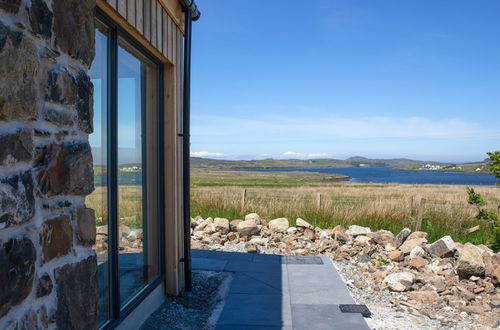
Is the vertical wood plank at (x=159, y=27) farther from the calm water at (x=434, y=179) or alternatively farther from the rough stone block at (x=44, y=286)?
the calm water at (x=434, y=179)

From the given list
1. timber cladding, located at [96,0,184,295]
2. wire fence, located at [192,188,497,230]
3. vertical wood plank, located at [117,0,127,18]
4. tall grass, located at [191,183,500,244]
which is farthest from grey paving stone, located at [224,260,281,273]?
wire fence, located at [192,188,497,230]

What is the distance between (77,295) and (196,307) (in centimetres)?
287

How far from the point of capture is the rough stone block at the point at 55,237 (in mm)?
1456

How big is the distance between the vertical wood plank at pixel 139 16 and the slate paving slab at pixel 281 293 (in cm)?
262

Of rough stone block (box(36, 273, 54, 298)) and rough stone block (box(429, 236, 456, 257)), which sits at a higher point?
rough stone block (box(36, 273, 54, 298))

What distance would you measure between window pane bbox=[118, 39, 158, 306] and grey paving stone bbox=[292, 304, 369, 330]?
146 cm

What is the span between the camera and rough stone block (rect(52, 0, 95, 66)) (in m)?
1.54

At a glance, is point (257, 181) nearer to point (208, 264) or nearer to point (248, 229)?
point (248, 229)

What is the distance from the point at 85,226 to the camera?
174 centimetres

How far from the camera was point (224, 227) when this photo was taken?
810 centimetres

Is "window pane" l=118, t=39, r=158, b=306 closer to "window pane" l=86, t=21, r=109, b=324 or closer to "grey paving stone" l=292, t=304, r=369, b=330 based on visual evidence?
"window pane" l=86, t=21, r=109, b=324

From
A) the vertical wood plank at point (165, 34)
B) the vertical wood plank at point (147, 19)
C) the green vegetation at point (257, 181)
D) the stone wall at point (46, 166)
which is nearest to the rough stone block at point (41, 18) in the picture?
the stone wall at point (46, 166)

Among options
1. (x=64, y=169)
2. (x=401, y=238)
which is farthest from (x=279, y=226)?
(x=64, y=169)

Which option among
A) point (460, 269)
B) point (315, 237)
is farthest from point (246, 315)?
point (315, 237)
